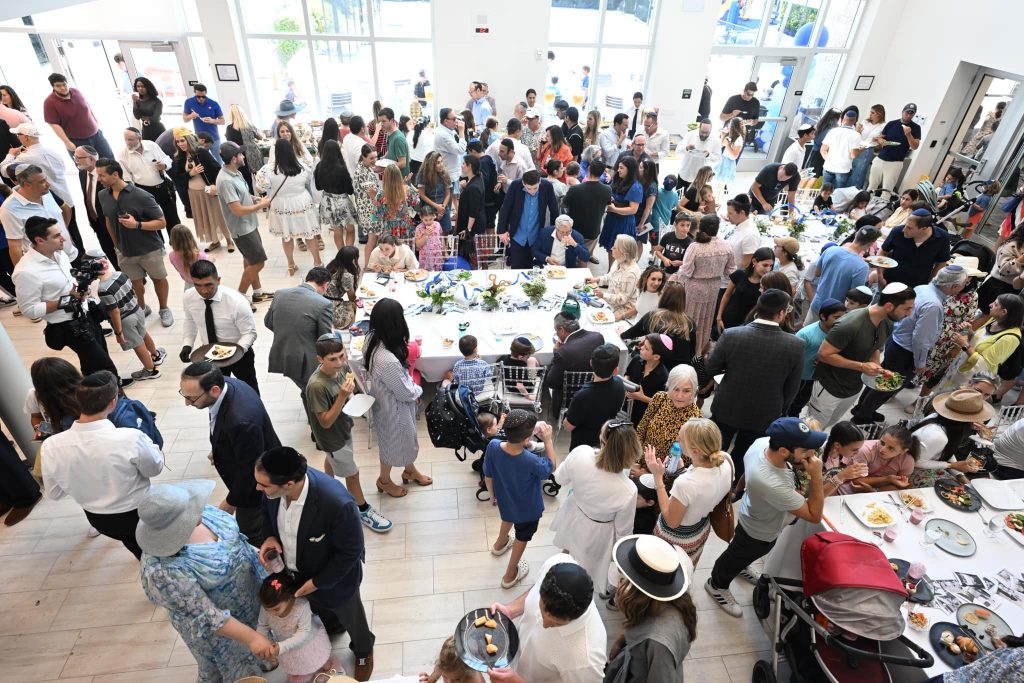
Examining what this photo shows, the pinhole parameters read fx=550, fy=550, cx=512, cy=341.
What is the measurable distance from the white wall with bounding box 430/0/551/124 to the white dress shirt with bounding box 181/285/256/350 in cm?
878

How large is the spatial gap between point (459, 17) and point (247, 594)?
36.7ft

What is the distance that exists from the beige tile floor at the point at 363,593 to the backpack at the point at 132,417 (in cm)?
104

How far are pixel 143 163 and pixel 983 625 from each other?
29.8ft

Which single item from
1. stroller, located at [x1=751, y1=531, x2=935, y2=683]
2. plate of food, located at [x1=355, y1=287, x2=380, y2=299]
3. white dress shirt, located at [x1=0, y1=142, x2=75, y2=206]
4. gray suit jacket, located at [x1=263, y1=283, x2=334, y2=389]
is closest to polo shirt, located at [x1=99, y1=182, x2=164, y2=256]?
white dress shirt, located at [x1=0, y1=142, x2=75, y2=206]

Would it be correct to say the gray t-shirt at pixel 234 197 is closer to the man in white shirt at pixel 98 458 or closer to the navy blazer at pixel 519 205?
the navy blazer at pixel 519 205

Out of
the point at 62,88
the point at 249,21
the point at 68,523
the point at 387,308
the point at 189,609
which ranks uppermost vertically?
the point at 249,21

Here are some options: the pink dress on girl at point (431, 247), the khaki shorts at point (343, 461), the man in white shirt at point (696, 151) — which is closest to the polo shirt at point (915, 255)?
the man in white shirt at point (696, 151)

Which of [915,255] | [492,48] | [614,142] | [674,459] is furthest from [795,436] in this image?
[492,48]

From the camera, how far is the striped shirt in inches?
198

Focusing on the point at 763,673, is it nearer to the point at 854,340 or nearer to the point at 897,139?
the point at 854,340

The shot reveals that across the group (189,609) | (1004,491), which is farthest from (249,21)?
(1004,491)

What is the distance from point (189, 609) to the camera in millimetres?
2529

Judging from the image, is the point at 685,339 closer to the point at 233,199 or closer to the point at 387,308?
the point at 387,308

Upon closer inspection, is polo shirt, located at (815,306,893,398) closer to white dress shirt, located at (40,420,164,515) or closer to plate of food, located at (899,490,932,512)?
plate of food, located at (899,490,932,512)
